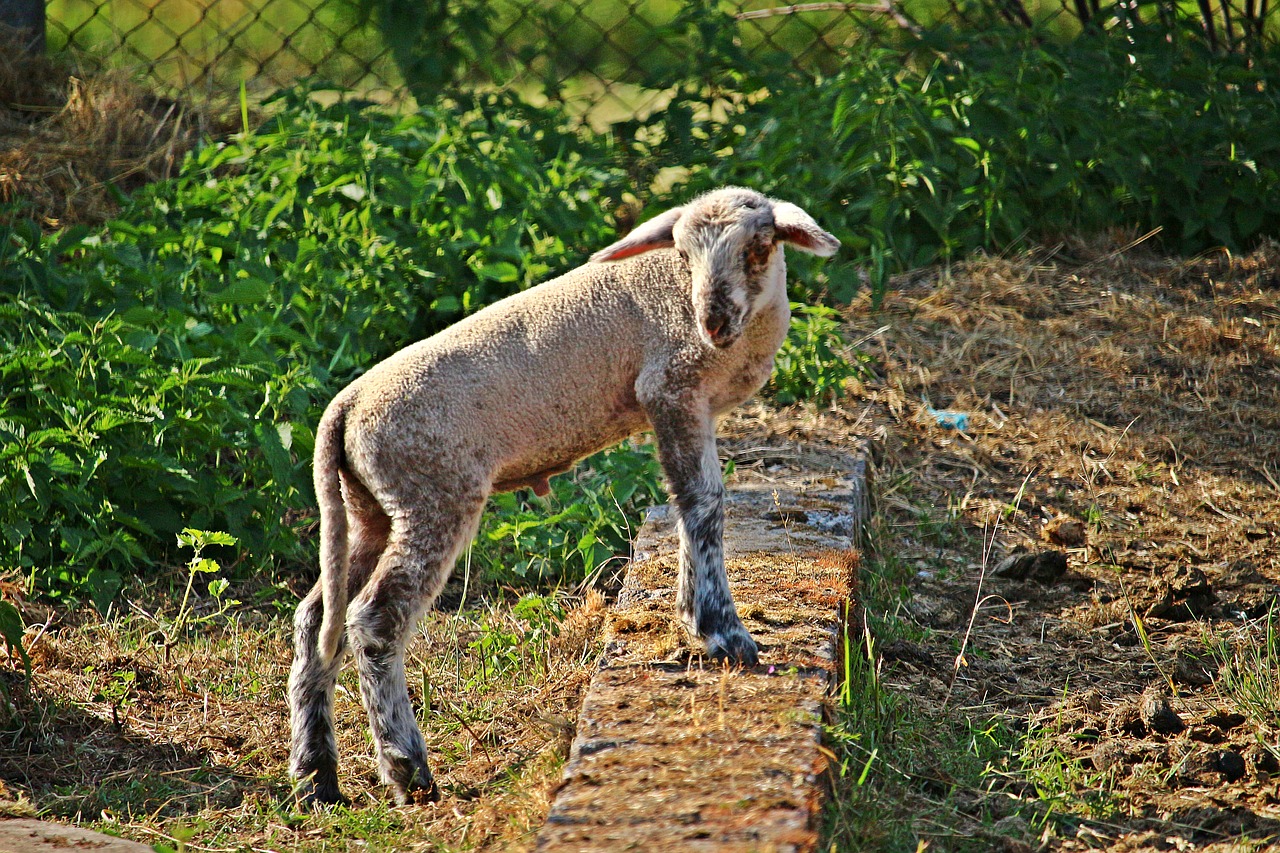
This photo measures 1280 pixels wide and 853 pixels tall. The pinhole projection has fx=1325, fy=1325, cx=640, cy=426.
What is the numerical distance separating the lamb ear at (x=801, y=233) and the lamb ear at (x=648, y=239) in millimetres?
253

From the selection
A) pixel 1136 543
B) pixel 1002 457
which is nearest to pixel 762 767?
pixel 1136 543

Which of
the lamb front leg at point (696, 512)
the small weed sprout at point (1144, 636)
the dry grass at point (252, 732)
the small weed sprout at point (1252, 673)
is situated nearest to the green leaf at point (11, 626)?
the dry grass at point (252, 732)

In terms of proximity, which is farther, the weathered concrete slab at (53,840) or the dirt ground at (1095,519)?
the dirt ground at (1095,519)

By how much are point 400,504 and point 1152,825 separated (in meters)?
1.84

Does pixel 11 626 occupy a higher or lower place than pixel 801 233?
lower

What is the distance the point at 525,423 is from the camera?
3.22 metres

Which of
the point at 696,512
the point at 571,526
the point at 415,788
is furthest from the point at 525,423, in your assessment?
the point at 571,526

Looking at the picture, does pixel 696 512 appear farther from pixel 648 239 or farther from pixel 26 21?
pixel 26 21

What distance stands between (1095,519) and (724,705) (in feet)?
6.96

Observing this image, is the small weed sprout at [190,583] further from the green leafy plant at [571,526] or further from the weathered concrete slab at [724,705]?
the weathered concrete slab at [724,705]

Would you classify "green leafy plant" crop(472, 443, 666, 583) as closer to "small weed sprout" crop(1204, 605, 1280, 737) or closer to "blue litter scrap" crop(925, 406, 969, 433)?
"blue litter scrap" crop(925, 406, 969, 433)

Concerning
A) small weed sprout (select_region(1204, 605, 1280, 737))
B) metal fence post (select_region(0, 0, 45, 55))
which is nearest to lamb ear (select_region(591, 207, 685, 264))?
small weed sprout (select_region(1204, 605, 1280, 737))

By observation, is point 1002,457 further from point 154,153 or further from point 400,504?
point 154,153

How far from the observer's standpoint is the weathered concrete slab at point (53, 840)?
8.98ft
